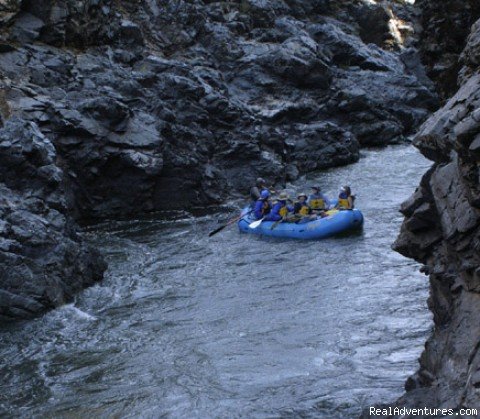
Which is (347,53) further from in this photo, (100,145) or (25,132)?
(25,132)

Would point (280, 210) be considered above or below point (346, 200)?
below

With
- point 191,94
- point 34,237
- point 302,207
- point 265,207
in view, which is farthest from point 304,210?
point 191,94

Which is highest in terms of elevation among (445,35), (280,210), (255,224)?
(445,35)

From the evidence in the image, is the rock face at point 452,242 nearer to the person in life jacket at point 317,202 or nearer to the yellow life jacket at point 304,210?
the yellow life jacket at point 304,210

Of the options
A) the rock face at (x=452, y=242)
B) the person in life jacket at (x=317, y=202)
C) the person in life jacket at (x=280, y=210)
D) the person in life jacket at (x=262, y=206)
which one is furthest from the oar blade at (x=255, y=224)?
the rock face at (x=452, y=242)

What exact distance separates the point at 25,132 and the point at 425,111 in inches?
1096

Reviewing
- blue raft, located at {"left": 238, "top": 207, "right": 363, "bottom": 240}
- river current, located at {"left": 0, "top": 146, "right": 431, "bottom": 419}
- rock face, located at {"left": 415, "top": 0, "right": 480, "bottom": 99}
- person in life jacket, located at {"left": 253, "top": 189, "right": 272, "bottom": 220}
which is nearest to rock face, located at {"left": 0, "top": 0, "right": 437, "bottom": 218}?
person in life jacket, located at {"left": 253, "top": 189, "right": 272, "bottom": 220}

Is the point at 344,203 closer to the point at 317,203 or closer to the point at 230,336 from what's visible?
the point at 317,203

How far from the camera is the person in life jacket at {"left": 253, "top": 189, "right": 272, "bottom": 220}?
1991cm

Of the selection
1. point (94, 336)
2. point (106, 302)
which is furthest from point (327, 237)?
point (94, 336)

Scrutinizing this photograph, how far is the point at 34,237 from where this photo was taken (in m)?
14.3

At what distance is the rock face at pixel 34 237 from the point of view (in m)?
13.1

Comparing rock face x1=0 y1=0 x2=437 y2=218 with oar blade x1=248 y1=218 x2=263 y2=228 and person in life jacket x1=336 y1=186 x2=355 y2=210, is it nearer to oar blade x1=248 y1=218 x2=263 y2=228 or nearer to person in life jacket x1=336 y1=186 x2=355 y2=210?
oar blade x1=248 y1=218 x2=263 y2=228

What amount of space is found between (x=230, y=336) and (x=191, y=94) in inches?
671
